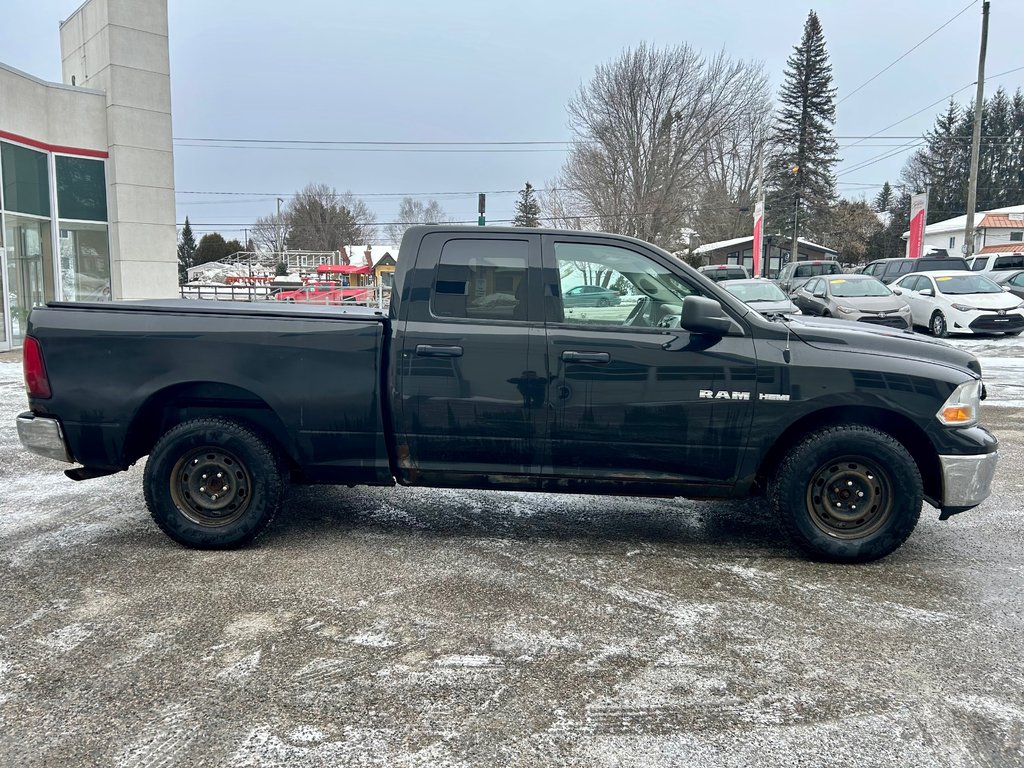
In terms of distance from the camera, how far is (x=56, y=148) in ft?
58.0

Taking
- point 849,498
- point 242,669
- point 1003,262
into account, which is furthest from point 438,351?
point 1003,262

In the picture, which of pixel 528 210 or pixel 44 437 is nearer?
pixel 44 437

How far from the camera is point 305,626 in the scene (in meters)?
3.72

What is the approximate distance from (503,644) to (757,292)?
15.2 meters

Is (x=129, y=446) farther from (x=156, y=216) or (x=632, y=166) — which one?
(x=632, y=166)

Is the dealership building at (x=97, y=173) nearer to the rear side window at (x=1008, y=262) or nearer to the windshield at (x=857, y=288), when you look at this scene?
the windshield at (x=857, y=288)

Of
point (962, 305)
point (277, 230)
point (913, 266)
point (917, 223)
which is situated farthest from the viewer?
point (277, 230)

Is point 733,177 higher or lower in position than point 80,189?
higher

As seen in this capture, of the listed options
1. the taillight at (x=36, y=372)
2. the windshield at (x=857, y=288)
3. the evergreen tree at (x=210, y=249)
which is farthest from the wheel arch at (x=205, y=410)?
the evergreen tree at (x=210, y=249)

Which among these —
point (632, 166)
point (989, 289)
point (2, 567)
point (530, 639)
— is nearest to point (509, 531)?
point (530, 639)

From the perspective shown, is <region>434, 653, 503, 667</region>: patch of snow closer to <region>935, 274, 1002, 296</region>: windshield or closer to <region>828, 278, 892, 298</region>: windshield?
<region>828, 278, 892, 298</region>: windshield

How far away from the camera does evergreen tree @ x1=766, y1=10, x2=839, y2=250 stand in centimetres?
5781

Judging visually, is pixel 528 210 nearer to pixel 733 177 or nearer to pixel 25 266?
pixel 733 177

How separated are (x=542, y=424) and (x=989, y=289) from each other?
17753 millimetres
